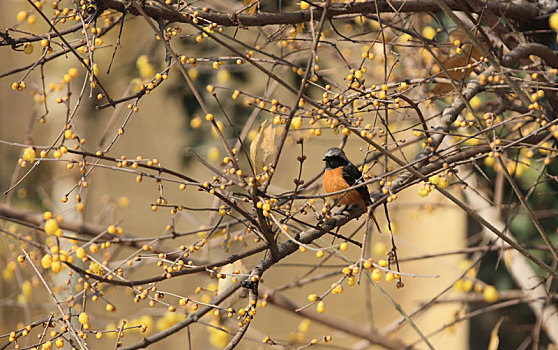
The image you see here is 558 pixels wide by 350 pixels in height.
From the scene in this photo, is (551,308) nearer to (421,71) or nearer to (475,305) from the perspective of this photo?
(475,305)

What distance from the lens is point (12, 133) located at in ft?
15.5

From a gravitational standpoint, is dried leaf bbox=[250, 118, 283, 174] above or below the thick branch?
below

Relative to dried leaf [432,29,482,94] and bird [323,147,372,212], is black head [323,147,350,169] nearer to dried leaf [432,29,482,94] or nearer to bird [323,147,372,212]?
bird [323,147,372,212]

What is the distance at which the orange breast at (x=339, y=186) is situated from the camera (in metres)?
2.13

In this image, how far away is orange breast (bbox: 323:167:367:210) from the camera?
2.13 meters

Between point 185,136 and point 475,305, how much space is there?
2210mm

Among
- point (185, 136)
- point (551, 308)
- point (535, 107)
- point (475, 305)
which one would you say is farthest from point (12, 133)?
point (535, 107)

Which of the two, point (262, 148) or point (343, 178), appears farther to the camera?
point (343, 178)

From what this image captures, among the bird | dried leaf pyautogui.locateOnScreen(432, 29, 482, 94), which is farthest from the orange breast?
dried leaf pyautogui.locateOnScreen(432, 29, 482, 94)

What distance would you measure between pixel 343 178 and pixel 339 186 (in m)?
0.03

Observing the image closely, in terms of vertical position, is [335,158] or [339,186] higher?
[335,158]

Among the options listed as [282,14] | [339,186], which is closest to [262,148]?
[282,14]

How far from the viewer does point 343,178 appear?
2.25 m

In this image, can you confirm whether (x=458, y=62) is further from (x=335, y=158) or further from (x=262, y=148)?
(x=262, y=148)
